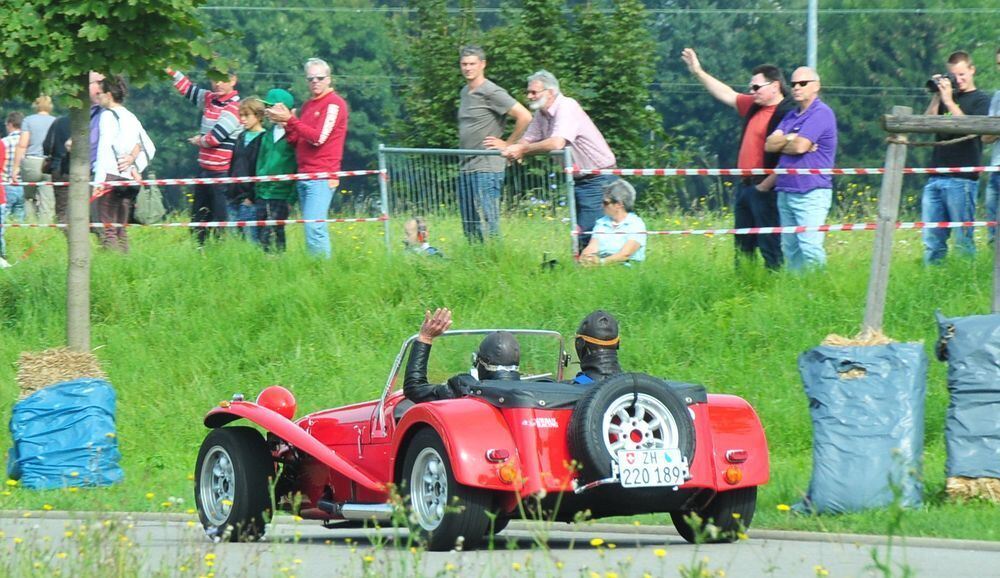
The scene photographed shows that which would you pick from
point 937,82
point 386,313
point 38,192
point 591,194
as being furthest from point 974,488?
point 38,192

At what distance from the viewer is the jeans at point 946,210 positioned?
589 inches

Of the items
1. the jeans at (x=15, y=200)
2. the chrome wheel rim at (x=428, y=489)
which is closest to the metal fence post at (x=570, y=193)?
the chrome wheel rim at (x=428, y=489)

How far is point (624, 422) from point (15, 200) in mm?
15889

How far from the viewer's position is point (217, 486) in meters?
10.4

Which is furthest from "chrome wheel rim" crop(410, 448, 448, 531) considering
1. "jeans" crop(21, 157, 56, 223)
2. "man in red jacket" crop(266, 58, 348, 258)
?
"jeans" crop(21, 157, 56, 223)

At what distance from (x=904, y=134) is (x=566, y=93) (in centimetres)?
1501

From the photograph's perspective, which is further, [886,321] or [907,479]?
[886,321]

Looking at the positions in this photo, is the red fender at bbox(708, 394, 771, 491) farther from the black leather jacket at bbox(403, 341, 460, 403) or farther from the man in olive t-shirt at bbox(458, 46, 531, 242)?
the man in olive t-shirt at bbox(458, 46, 531, 242)

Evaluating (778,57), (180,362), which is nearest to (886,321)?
(180,362)

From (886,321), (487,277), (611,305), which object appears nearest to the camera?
(886,321)

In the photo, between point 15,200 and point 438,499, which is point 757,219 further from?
point 15,200

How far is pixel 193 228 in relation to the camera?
61.5ft

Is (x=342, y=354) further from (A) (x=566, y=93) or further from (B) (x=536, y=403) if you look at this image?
(A) (x=566, y=93)

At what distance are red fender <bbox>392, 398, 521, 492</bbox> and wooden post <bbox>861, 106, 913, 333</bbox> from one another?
2944mm
